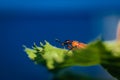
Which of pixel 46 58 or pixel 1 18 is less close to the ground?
pixel 1 18

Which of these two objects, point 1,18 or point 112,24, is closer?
point 112,24

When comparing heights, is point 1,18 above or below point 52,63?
above

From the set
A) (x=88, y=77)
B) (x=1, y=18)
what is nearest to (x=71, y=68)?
(x=88, y=77)

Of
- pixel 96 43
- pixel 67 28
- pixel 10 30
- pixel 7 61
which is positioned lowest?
pixel 96 43

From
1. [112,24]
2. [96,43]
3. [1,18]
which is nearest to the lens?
[96,43]

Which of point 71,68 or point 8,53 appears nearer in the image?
point 71,68

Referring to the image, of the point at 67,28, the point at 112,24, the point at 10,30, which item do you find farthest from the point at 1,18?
the point at 112,24

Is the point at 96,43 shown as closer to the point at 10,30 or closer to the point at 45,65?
the point at 45,65

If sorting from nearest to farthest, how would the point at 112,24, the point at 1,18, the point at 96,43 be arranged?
the point at 96,43
the point at 112,24
the point at 1,18

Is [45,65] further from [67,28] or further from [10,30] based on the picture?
A: [10,30]
